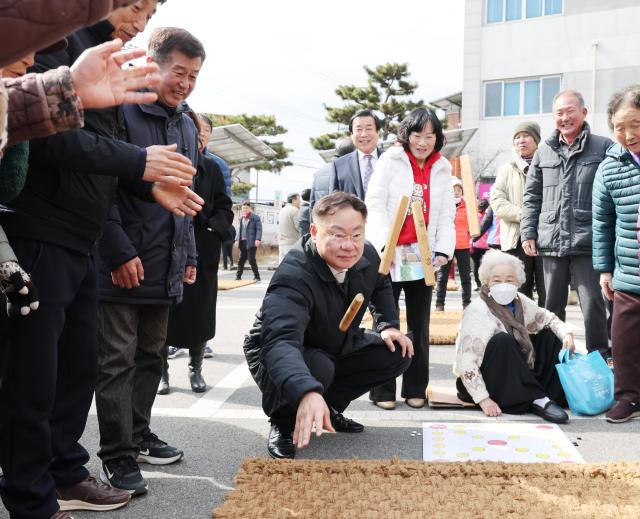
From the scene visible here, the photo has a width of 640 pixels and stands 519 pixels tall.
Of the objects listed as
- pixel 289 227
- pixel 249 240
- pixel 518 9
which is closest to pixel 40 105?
pixel 289 227

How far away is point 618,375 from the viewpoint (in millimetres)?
3613

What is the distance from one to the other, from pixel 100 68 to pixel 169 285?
1.38 m

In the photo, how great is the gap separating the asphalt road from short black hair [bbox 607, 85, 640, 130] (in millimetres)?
1697

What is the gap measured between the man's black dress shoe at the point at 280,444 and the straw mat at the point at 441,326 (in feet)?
10.4

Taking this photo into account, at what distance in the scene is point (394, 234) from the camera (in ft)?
12.3

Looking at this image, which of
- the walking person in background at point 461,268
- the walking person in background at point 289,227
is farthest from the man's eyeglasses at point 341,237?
the walking person in background at point 289,227

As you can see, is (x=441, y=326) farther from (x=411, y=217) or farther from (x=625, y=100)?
(x=625, y=100)

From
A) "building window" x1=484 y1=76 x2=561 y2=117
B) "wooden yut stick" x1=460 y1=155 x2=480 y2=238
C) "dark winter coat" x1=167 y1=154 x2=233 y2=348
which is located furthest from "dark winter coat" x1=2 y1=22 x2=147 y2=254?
"building window" x1=484 y1=76 x2=561 y2=117

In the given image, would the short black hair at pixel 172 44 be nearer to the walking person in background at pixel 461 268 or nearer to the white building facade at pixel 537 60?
the walking person in background at pixel 461 268

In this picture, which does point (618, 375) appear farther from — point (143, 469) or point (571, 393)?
point (143, 469)

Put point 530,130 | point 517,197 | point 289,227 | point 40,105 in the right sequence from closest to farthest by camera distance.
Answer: point 40,105, point 530,130, point 517,197, point 289,227

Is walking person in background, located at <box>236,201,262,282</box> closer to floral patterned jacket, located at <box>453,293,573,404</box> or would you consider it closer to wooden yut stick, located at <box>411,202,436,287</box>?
wooden yut stick, located at <box>411,202,436,287</box>

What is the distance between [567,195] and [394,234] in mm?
1466

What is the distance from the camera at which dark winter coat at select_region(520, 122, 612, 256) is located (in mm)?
4312
